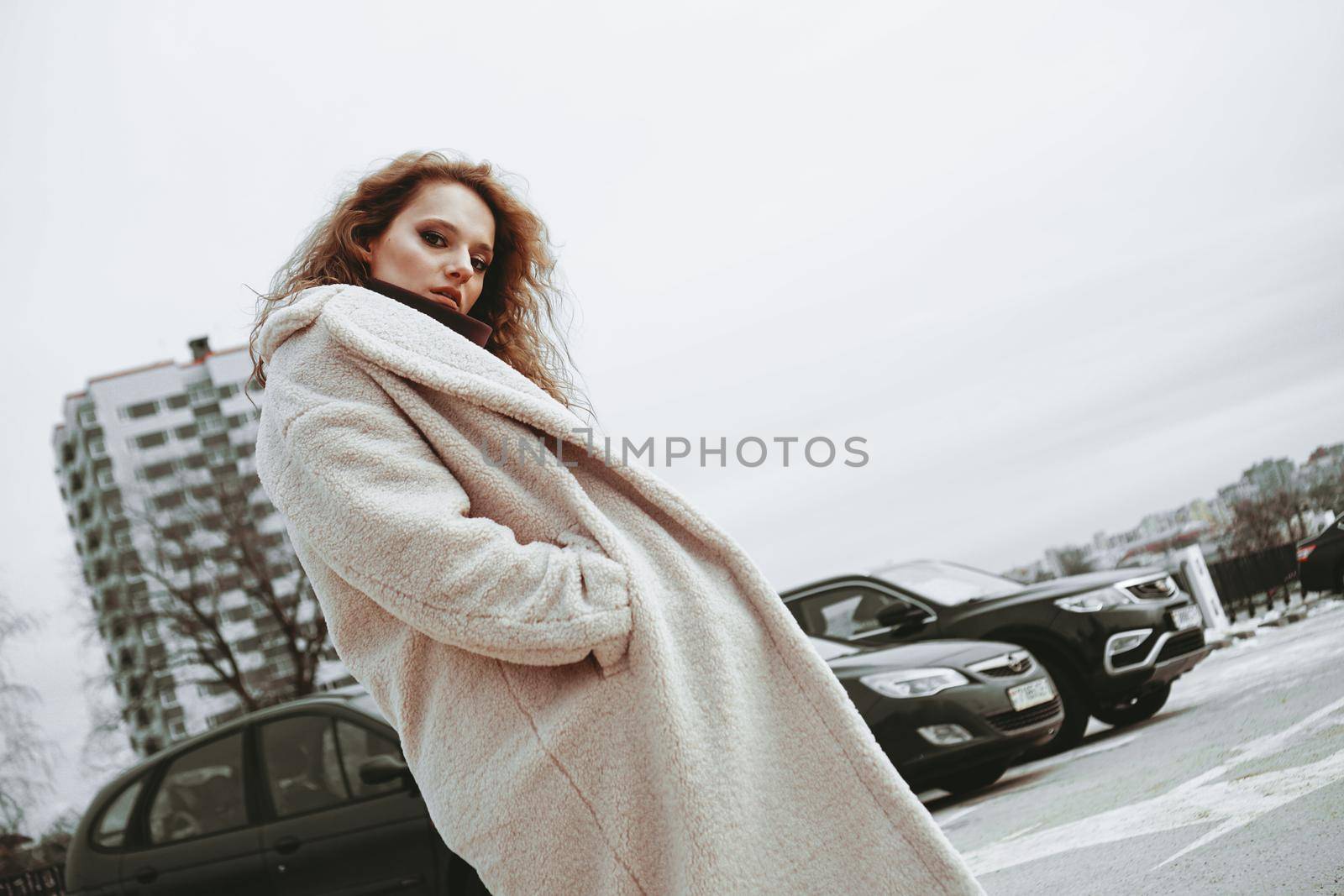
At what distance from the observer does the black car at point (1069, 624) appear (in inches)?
293

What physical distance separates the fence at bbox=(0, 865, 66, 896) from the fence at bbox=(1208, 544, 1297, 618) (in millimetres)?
13006

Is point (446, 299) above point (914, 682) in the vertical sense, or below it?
above

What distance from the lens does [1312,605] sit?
10.1 m

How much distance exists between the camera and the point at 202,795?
5621 millimetres

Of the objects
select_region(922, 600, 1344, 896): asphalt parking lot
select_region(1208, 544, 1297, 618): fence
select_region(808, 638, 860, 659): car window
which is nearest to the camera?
select_region(922, 600, 1344, 896): asphalt parking lot

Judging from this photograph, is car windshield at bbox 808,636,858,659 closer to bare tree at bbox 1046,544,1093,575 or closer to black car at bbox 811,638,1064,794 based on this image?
black car at bbox 811,638,1064,794

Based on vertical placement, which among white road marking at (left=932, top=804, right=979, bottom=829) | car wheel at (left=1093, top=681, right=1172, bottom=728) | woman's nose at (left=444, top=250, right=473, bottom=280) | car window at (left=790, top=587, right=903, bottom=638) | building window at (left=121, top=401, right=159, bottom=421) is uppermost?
building window at (left=121, top=401, right=159, bottom=421)

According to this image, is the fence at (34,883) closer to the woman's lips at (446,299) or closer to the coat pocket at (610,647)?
Result: the woman's lips at (446,299)

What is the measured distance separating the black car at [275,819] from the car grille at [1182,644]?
15.5 ft

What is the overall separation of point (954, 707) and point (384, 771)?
312cm

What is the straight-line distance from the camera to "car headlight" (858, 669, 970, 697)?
6520 millimetres

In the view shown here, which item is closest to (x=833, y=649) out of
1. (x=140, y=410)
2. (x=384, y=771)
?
(x=384, y=771)

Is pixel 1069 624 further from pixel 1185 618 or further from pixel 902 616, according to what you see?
pixel 902 616

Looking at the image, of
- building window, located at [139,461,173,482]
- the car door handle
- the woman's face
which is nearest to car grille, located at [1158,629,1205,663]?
the car door handle
